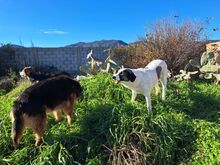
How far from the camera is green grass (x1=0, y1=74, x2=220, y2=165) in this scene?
480 cm

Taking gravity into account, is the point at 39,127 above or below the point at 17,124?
below

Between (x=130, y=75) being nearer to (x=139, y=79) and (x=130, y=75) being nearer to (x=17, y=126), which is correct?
(x=139, y=79)

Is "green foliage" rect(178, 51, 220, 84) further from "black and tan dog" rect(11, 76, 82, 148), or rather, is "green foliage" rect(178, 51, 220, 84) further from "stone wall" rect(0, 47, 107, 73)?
"stone wall" rect(0, 47, 107, 73)

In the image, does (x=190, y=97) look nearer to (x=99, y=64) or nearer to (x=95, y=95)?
(x=95, y=95)

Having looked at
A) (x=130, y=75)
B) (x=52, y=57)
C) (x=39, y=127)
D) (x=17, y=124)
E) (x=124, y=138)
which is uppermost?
(x=130, y=75)

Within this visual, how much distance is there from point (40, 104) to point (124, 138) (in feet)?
4.45

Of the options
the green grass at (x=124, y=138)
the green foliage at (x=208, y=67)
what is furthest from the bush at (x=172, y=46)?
the green grass at (x=124, y=138)

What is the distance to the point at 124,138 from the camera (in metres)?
4.97

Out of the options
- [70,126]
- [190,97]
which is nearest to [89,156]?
[70,126]

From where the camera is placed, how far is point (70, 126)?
552cm

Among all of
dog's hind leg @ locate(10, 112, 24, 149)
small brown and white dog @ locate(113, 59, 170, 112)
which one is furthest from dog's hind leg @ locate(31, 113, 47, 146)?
small brown and white dog @ locate(113, 59, 170, 112)

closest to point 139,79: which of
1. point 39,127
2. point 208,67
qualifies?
point 39,127

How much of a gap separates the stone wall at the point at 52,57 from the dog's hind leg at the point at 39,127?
1306cm

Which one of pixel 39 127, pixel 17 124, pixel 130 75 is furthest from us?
pixel 130 75
